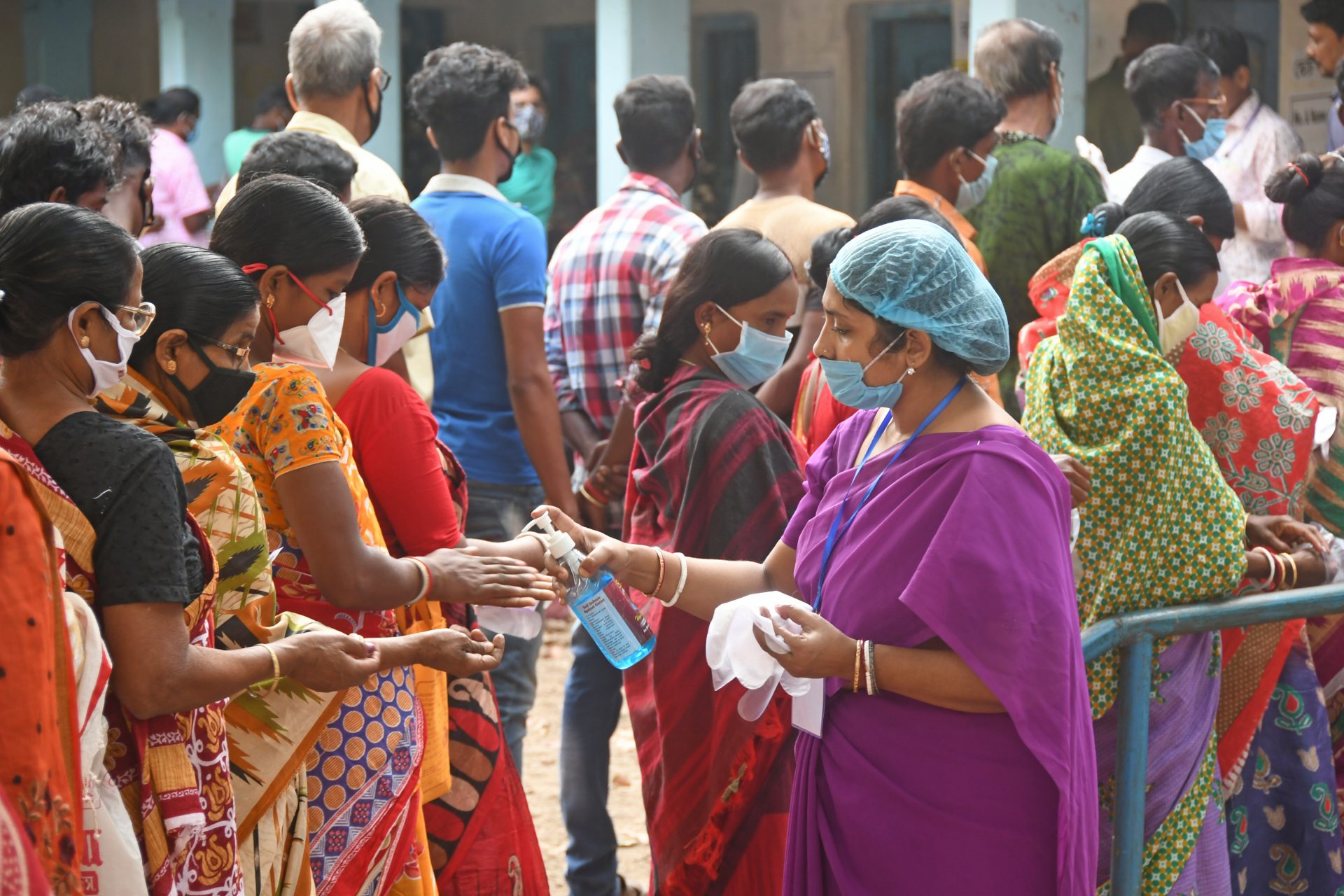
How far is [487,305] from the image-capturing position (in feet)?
15.2

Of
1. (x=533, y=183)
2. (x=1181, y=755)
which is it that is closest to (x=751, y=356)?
(x=1181, y=755)

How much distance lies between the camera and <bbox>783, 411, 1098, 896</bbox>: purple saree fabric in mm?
2479

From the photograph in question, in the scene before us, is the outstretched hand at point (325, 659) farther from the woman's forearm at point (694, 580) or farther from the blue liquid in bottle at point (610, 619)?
the woman's forearm at point (694, 580)

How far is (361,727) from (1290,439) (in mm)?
2266

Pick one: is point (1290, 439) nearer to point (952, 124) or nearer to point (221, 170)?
point (952, 124)

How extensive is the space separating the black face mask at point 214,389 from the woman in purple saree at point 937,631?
3.25 feet

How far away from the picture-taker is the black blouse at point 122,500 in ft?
6.98

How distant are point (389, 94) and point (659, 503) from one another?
7825 mm

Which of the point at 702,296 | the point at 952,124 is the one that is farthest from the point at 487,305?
the point at 952,124

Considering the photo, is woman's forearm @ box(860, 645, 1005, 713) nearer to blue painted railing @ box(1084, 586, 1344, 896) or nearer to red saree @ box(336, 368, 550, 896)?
blue painted railing @ box(1084, 586, 1344, 896)

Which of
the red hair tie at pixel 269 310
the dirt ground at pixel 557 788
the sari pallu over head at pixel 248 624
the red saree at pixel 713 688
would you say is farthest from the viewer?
the dirt ground at pixel 557 788

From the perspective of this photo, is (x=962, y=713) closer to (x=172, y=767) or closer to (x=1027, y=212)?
(x=172, y=767)

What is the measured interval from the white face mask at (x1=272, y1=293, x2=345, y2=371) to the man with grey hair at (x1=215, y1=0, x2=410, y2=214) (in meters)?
1.69

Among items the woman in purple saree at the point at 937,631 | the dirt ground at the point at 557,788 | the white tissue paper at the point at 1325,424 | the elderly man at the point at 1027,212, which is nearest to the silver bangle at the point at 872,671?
the woman in purple saree at the point at 937,631
